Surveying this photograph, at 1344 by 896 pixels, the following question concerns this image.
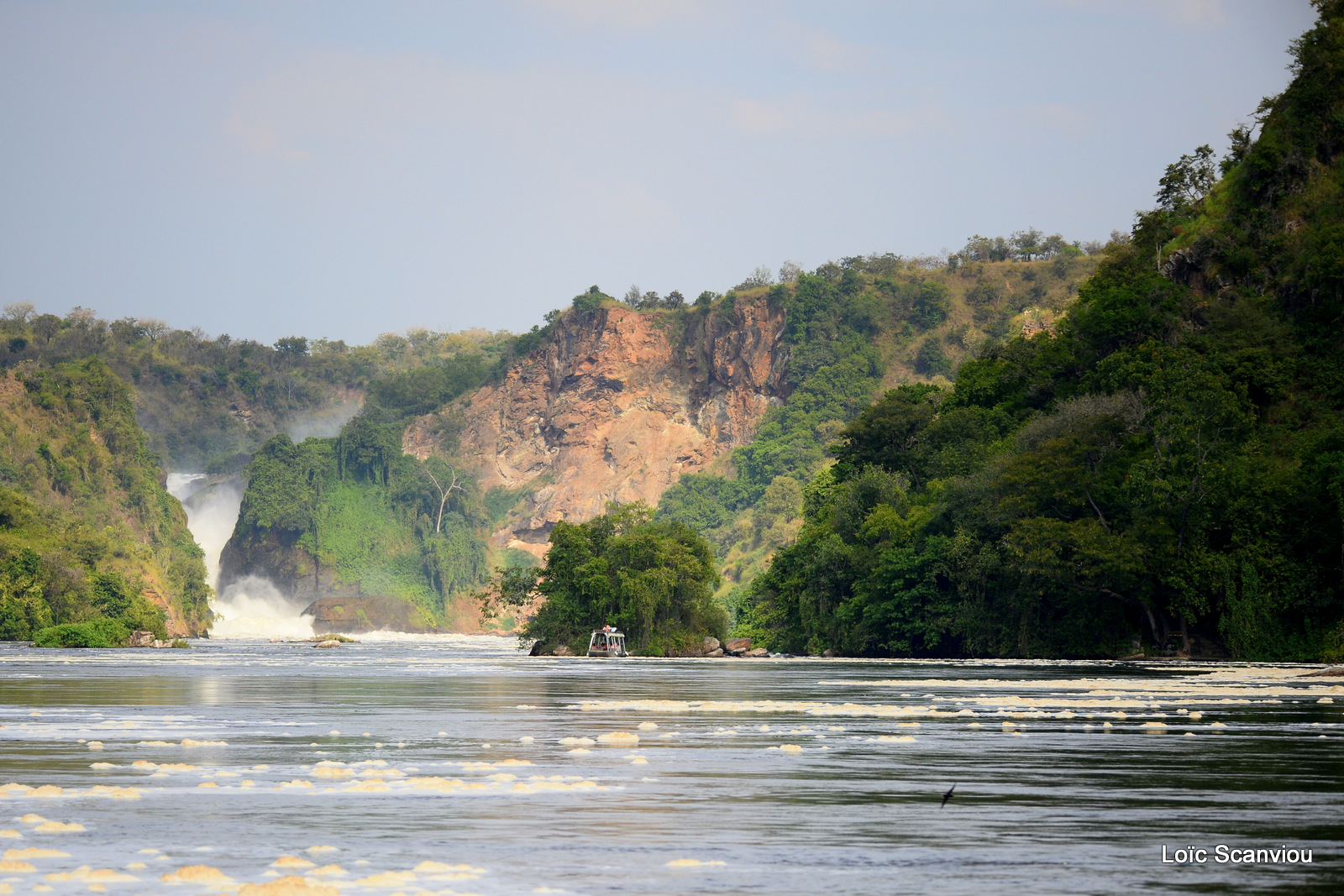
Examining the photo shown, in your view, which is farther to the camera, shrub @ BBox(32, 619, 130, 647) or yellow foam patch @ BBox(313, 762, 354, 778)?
shrub @ BBox(32, 619, 130, 647)

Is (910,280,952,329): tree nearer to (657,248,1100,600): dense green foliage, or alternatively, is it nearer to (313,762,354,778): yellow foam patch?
(657,248,1100,600): dense green foliage

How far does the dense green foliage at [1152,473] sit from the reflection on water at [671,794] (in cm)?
2547

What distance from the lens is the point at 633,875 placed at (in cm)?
1014

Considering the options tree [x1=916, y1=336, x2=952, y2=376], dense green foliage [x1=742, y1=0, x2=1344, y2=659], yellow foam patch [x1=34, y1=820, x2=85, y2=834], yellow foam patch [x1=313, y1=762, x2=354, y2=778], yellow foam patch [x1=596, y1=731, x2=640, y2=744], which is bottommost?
yellow foam patch [x1=596, y1=731, x2=640, y2=744]

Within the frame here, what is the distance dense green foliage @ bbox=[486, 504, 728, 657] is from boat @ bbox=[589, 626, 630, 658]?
0.53 metres

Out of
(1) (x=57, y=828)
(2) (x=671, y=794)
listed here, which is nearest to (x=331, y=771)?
(2) (x=671, y=794)

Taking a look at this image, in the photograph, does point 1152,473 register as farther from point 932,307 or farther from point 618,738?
point 932,307

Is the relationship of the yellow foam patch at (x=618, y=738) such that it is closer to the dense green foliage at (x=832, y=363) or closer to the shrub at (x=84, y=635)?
the shrub at (x=84, y=635)

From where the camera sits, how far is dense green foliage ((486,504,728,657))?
7712 centimetres

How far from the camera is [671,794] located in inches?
577

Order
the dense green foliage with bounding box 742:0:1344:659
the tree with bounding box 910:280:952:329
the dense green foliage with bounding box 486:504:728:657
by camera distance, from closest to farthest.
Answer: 1. the dense green foliage with bounding box 742:0:1344:659
2. the dense green foliage with bounding box 486:504:728:657
3. the tree with bounding box 910:280:952:329

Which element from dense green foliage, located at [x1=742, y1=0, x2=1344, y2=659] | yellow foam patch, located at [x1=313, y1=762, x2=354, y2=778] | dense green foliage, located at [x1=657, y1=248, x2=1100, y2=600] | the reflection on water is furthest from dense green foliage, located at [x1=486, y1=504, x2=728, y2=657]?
dense green foliage, located at [x1=657, y1=248, x2=1100, y2=600]

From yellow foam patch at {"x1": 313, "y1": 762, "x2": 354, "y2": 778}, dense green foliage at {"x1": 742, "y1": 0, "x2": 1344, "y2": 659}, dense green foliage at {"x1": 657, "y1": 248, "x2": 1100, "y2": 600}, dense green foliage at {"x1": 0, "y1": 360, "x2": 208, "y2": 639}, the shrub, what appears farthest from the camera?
dense green foliage at {"x1": 657, "y1": 248, "x2": 1100, "y2": 600}

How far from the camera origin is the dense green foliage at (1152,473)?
180ft
